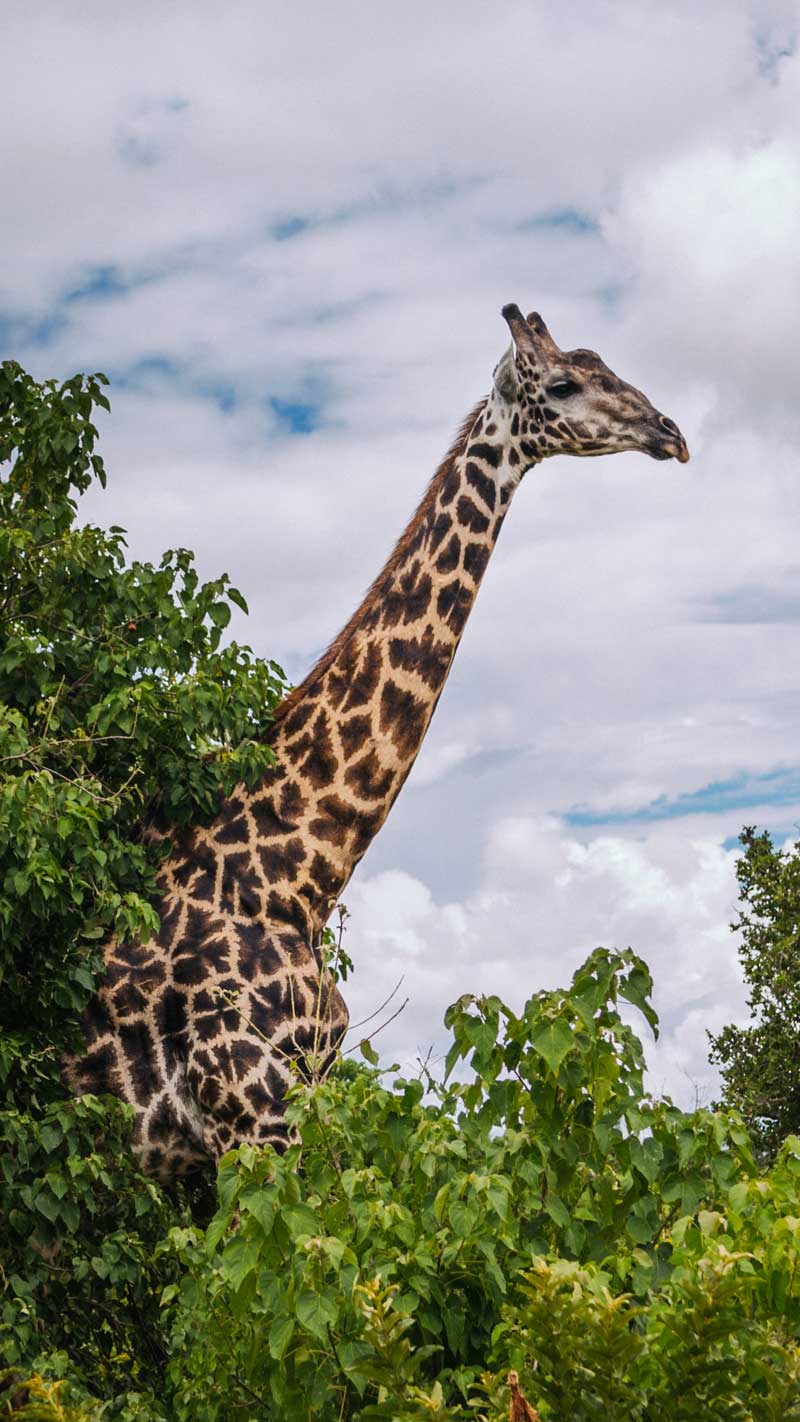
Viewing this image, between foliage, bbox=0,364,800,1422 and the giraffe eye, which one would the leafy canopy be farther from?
the giraffe eye

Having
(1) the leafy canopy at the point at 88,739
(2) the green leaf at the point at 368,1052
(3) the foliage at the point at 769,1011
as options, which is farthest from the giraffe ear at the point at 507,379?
(3) the foliage at the point at 769,1011

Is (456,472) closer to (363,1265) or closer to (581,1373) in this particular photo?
(363,1265)

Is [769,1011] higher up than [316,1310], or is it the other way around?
[769,1011]

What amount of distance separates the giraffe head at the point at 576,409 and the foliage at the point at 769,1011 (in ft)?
40.8

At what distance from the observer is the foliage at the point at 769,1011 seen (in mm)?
21281

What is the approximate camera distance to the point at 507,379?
1074 centimetres

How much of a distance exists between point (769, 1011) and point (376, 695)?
1364cm

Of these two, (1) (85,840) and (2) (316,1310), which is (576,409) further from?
(2) (316,1310)

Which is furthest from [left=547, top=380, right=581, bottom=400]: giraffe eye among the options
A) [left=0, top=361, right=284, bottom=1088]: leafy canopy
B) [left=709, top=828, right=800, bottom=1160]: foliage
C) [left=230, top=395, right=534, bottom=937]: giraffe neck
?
[left=709, top=828, right=800, bottom=1160]: foliage

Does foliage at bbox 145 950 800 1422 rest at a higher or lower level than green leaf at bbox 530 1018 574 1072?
lower

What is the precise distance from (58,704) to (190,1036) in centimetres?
220

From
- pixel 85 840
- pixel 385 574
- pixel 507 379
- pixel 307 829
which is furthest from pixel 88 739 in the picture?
pixel 507 379

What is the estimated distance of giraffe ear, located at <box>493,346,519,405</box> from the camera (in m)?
10.7

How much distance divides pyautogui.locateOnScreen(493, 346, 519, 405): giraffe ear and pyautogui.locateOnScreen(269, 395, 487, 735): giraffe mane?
10.1 inches
